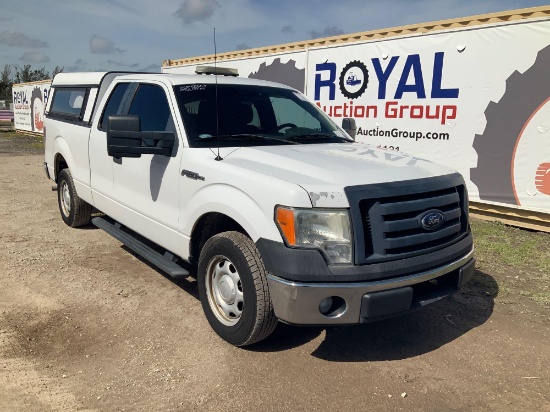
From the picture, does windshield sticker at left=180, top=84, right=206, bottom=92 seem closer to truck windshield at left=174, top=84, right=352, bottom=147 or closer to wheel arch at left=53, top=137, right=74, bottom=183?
truck windshield at left=174, top=84, right=352, bottom=147

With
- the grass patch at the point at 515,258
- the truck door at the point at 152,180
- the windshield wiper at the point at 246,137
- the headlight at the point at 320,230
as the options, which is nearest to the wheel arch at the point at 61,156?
the truck door at the point at 152,180

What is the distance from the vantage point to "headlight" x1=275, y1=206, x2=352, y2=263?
2.85m

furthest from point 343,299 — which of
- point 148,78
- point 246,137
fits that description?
point 148,78

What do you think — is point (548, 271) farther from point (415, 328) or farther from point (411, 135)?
point (411, 135)

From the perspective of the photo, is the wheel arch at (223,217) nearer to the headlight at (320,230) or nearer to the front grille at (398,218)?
the headlight at (320,230)

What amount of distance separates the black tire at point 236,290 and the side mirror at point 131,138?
95 cm

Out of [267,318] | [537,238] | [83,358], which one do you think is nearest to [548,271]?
[537,238]

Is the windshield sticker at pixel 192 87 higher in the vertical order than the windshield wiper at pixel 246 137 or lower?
higher

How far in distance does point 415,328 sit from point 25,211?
6.30m

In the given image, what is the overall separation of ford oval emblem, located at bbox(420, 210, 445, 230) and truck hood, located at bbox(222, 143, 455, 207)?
26 centimetres

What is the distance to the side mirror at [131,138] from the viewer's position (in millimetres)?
3676

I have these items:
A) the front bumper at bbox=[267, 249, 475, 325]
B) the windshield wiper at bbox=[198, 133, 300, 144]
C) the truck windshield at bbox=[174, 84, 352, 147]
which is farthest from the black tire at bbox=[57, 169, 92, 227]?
the front bumper at bbox=[267, 249, 475, 325]

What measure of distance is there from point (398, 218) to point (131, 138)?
214cm

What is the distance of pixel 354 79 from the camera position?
9281mm
